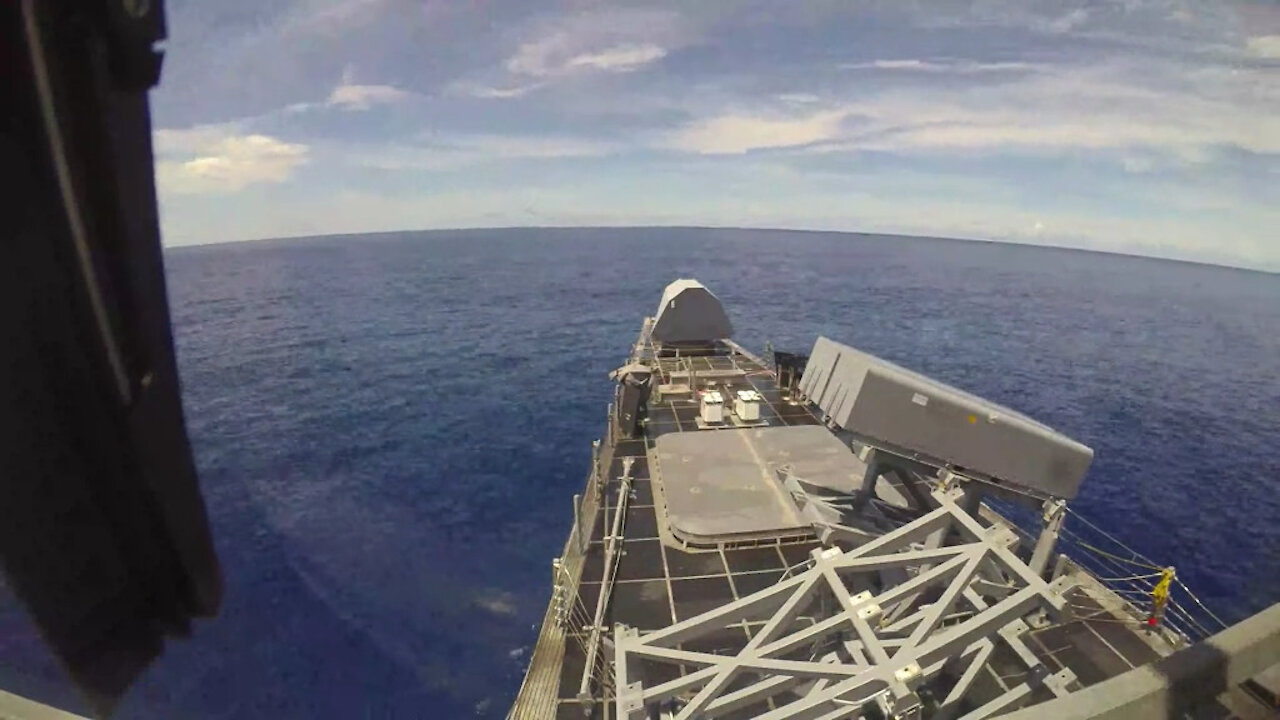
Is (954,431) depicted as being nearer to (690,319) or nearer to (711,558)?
(711,558)

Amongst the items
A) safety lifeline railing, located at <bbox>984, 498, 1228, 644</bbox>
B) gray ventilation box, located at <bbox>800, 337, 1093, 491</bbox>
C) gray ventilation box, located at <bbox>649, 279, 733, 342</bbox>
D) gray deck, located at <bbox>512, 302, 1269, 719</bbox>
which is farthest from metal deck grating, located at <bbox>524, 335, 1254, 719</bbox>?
gray ventilation box, located at <bbox>649, 279, 733, 342</bbox>

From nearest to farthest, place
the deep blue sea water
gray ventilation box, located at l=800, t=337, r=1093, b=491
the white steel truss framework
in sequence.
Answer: the white steel truss framework → gray ventilation box, located at l=800, t=337, r=1093, b=491 → the deep blue sea water

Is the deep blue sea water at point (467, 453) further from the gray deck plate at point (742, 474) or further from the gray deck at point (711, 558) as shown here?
the gray deck plate at point (742, 474)

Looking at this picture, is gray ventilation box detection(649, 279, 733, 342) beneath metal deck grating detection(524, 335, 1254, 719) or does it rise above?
above

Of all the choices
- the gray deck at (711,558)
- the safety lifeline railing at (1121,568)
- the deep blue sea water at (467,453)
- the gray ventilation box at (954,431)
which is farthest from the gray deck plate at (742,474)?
the deep blue sea water at (467,453)

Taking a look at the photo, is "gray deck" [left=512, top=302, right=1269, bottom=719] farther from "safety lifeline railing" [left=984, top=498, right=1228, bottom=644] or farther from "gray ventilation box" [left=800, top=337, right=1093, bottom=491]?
"safety lifeline railing" [left=984, top=498, right=1228, bottom=644]

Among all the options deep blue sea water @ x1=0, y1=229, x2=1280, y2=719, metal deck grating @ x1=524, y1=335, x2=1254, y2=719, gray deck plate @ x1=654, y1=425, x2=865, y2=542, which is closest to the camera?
metal deck grating @ x1=524, y1=335, x2=1254, y2=719

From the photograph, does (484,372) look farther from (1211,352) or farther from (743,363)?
(1211,352)
